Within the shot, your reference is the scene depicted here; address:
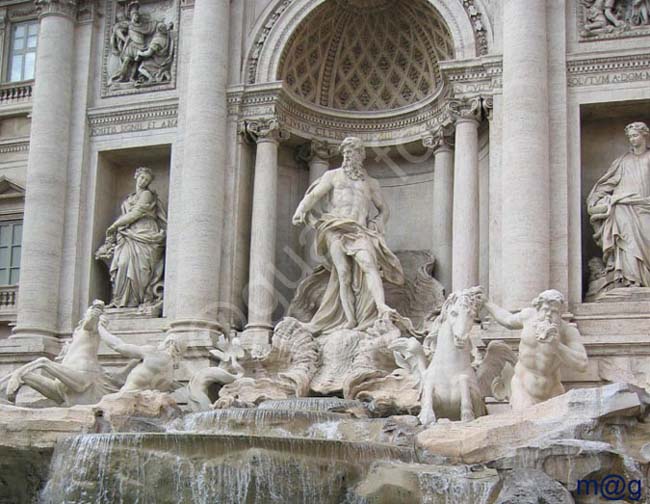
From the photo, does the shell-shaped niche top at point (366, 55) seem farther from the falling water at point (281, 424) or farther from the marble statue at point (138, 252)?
the falling water at point (281, 424)

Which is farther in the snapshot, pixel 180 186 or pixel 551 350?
pixel 180 186

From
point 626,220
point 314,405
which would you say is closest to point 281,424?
point 314,405

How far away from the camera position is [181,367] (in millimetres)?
19797

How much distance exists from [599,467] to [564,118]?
8833mm

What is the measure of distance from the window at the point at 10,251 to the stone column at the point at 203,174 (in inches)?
163

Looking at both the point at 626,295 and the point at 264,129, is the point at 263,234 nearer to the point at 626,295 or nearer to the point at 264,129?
the point at 264,129

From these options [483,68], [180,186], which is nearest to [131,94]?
[180,186]

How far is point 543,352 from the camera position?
49.1 feet

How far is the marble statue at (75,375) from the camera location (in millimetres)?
17672

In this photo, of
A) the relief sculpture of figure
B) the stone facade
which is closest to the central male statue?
the stone facade

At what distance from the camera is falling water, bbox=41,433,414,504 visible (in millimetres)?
12641

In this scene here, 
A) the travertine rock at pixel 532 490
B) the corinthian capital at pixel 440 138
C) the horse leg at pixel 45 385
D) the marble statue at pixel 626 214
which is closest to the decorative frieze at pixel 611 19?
the marble statue at pixel 626 214

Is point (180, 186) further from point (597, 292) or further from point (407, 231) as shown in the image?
point (597, 292)

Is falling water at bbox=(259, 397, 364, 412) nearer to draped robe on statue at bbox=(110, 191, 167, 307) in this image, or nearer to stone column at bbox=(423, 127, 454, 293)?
stone column at bbox=(423, 127, 454, 293)
